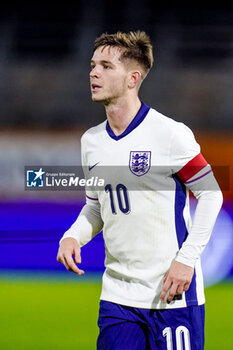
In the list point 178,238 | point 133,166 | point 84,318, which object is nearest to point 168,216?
point 178,238

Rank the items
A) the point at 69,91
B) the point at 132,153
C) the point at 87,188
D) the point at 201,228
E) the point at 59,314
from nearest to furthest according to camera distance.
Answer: the point at 201,228
the point at 132,153
the point at 87,188
the point at 59,314
the point at 69,91

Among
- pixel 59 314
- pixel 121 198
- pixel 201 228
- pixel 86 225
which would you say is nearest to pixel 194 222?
pixel 201 228

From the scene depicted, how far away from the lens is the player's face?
2.16 meters

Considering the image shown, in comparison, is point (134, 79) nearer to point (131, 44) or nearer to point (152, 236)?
point (131, 44)

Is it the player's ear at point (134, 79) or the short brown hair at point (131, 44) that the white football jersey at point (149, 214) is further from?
the short brown hair at point (131, 44)

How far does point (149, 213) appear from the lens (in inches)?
79.7

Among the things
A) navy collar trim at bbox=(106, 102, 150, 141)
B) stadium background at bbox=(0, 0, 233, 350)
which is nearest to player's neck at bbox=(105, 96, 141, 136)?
navy collar trim at bbox=(106, 102, 150, 141)

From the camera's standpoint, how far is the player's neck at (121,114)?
7.09ft

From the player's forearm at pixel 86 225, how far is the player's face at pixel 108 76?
400 millimetres

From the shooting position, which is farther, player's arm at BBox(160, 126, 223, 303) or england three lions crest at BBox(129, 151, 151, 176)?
england three lions crest at BBox(129, 151, 151, 176)

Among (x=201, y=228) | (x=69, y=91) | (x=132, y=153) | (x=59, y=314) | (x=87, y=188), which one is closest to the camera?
(x=201, y=228)

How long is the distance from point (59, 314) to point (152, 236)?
226 centimetres

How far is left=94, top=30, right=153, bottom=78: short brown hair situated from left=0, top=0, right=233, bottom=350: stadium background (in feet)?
7.00

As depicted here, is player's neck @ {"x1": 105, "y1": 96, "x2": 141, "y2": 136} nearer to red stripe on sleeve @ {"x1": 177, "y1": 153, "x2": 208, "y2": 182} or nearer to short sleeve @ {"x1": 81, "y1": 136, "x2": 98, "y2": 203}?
short sleeve @ {"x1": 81, "y1": 136, "x2": 98, "y2": 203}
